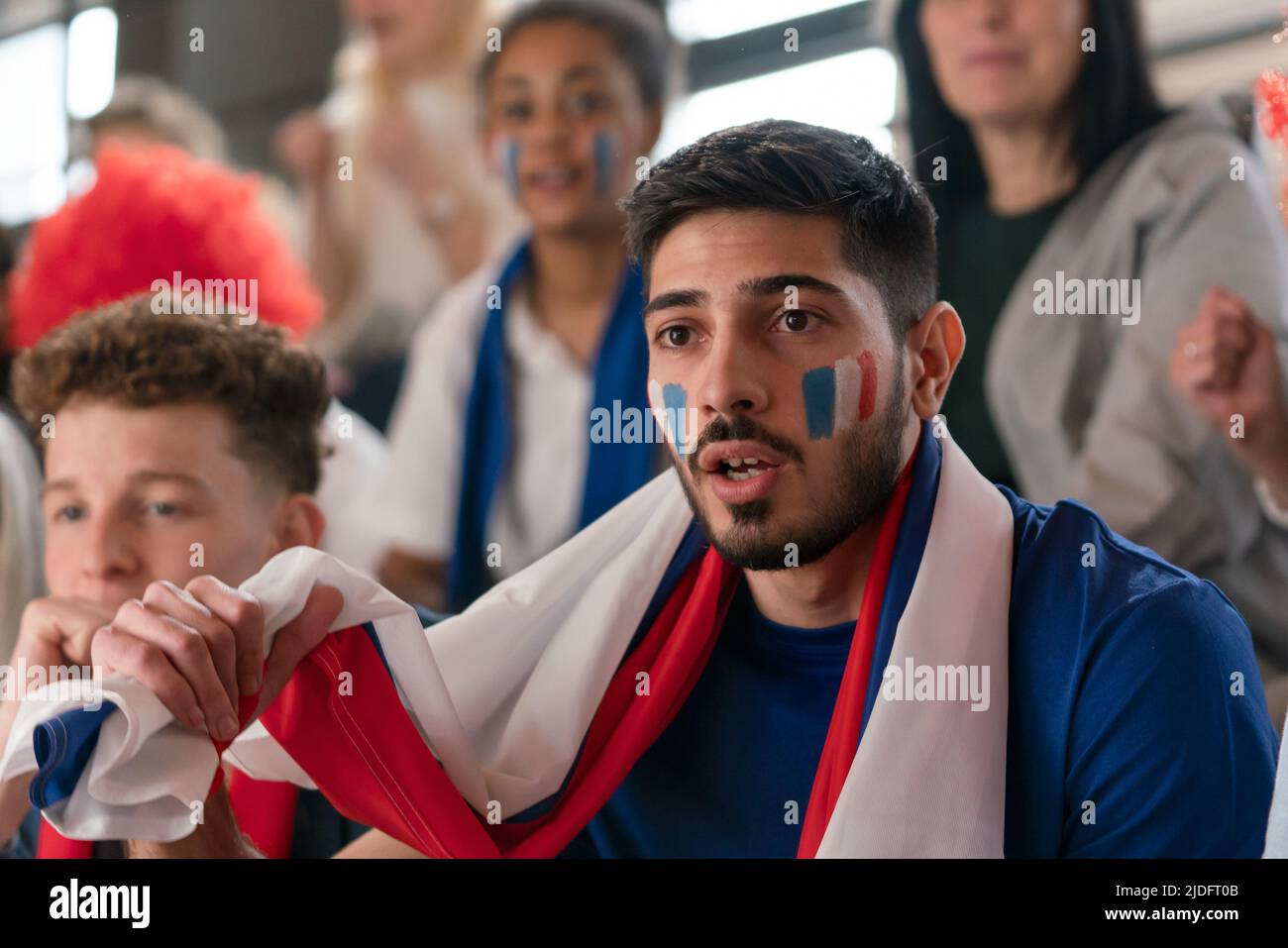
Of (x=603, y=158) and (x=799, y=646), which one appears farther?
(x=603, y=158)

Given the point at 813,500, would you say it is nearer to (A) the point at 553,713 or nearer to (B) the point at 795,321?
(B) the point at 795,321

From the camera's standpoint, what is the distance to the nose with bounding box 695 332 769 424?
1.04 meters

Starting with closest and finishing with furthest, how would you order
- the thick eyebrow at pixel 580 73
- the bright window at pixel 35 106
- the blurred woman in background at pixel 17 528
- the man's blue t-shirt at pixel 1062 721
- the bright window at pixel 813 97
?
the man's blue t-shirt at pixel 1062 721, the blurred woman in background at pixel 17 528, the bright window at pixel 813 97, the thick eyebrow at pixel 580 73, the bright window at pixel 35 106

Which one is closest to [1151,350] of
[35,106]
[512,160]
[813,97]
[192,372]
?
[813,97]

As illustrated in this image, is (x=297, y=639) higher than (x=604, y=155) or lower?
lower

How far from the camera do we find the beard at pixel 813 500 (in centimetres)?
106

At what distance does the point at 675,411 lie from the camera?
1089 millimetres

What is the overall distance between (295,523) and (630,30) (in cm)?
117

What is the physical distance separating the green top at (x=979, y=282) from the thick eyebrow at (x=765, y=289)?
0.78m

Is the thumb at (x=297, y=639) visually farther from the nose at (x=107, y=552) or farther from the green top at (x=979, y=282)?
the green top at (x=979, y=282)

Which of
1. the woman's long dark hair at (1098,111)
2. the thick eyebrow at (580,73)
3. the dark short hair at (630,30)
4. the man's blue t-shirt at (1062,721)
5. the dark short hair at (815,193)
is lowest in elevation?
the man's blue t-shirt at (1062,721)

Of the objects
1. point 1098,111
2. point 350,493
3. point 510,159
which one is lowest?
point 350,493

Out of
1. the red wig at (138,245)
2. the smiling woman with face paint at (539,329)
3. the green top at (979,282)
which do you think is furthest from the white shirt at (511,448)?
the green top at (979,282)
